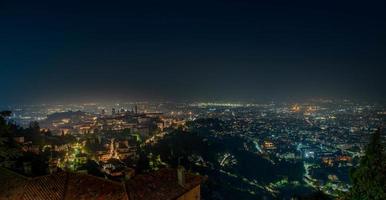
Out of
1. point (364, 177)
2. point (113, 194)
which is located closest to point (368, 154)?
point (364, 177)

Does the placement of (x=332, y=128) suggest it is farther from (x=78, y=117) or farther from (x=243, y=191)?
(x=78, y=117)

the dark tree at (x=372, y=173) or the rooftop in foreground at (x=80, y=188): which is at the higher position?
the dark tree at (x=372, y=173)

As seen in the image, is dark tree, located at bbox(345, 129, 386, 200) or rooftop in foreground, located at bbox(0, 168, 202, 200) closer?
dark tree, located at bbox(345, 129, 386, 200)

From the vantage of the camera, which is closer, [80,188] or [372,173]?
[372,173]

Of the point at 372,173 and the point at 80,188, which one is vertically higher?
the point at 372,173

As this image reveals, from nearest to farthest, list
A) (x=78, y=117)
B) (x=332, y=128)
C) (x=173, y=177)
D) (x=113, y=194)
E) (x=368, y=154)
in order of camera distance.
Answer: (x=368, y=154)
(x=113, y=194)
(x=173, y=177)
(x=332, y=128)
(x=78, y=117)

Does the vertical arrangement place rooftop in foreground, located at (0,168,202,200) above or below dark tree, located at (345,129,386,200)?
below

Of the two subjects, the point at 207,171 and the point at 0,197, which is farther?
the point at 207,171

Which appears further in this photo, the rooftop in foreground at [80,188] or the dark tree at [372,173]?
the rooftop in foreground at [80,188]
